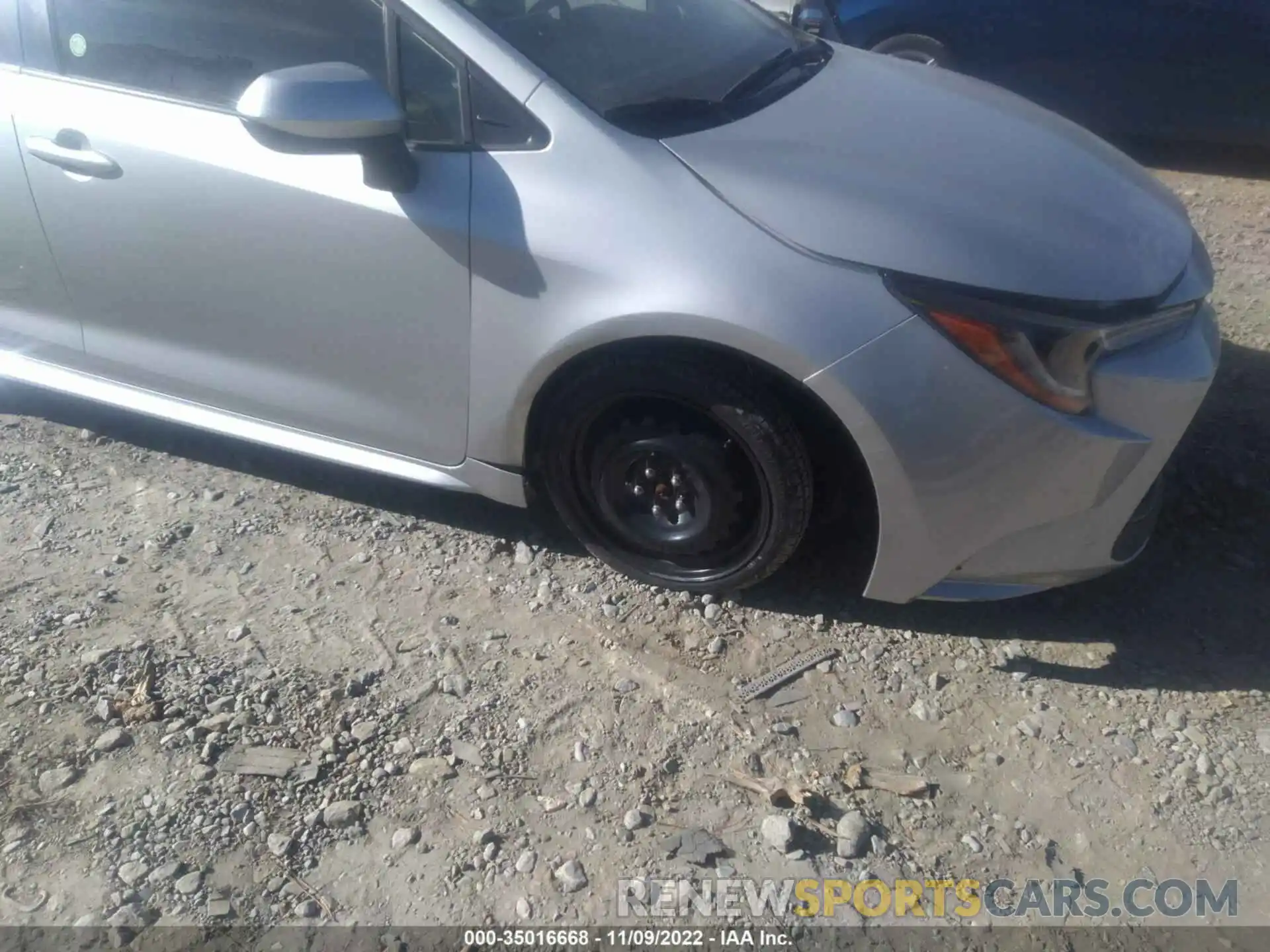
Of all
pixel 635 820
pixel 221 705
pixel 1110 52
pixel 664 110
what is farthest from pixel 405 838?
pixel 1110 52

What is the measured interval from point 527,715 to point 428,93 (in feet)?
5.11

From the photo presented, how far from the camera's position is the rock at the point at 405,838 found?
2297 mm

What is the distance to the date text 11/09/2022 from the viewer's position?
2.10m

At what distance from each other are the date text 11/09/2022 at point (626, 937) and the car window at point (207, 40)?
204 cm

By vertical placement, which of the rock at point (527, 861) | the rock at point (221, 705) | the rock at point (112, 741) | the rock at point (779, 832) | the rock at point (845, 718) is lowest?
the rock at point (112, 741)

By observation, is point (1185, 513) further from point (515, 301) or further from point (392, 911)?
point (392, 911)

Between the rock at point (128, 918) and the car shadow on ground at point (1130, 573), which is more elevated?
the car shadow on ground at point (1130, 573)

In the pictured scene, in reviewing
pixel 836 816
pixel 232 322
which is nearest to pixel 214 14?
pixel 232 322

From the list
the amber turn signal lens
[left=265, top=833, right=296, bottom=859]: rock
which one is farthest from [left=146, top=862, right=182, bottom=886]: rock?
the amber turn signal lens

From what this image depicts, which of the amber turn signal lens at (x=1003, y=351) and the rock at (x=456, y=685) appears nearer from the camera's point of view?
the amber turn signal lens at (x=1003, y=351)

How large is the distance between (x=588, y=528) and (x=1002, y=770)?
124 cm

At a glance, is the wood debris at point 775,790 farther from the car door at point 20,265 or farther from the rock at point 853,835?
the car door at point 20,265

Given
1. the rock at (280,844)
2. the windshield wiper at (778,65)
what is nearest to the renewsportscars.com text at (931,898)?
the rock at (280,844)

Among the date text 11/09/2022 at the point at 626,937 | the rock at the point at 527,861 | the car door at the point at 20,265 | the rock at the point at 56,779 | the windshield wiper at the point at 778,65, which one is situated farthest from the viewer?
the car door at the point at 20,265
